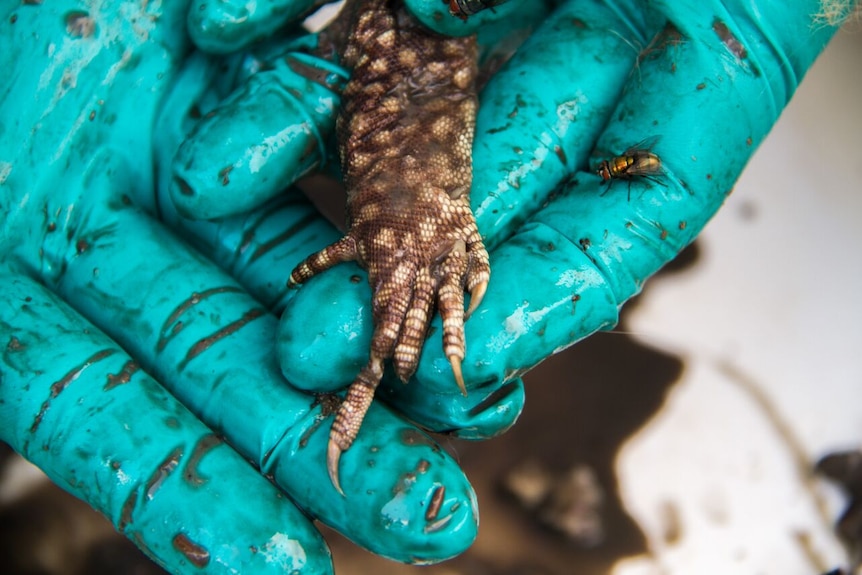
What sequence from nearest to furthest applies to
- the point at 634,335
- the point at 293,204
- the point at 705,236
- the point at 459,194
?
the point at 459,194
the point at 293,204
the point at 634,335
the point at 705,236

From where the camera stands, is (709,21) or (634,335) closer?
(709,21)

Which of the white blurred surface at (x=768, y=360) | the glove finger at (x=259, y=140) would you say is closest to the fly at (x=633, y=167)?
the glove finger at (x=259, y=140)

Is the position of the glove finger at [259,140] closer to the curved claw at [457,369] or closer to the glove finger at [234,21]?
the glove finger at [234,21]

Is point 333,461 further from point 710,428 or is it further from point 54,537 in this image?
point 710,428

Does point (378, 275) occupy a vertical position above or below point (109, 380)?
above

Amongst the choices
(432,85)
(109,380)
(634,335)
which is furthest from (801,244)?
(109,380)

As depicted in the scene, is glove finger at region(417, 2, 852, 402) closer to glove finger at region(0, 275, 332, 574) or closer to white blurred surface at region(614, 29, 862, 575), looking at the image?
glove finger at region(0, 275, 332, 574)

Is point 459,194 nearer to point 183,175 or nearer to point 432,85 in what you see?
point 432,85
